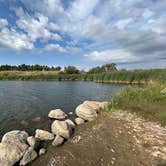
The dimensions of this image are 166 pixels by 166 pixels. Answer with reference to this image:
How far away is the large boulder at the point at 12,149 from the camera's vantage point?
6.12 metres

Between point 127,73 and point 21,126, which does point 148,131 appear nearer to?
point 21,126

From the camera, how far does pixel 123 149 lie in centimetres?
639

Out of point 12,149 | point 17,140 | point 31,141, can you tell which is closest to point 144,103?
point 31,141

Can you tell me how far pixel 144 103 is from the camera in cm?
1175

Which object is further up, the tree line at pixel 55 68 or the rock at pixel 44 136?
the tree line at pixel 55 68

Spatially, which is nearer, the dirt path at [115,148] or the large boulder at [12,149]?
the dirt path at [115,148]

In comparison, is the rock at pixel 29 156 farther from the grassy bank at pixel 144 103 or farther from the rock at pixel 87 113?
the grassy bank at pixel 144 103

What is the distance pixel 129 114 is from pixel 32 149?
18.0 ft

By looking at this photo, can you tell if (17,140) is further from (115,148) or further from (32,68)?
(32,68)

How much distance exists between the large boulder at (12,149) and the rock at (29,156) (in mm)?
143

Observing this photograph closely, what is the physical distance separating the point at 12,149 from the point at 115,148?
12.4 feet

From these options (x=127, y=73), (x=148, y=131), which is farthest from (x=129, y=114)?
(x=127, y=73)

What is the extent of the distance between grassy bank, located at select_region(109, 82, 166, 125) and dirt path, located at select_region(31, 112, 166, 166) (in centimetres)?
103

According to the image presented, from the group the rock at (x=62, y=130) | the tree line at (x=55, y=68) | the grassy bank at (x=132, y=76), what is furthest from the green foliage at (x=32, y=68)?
the rock at (x=62, y=130)
